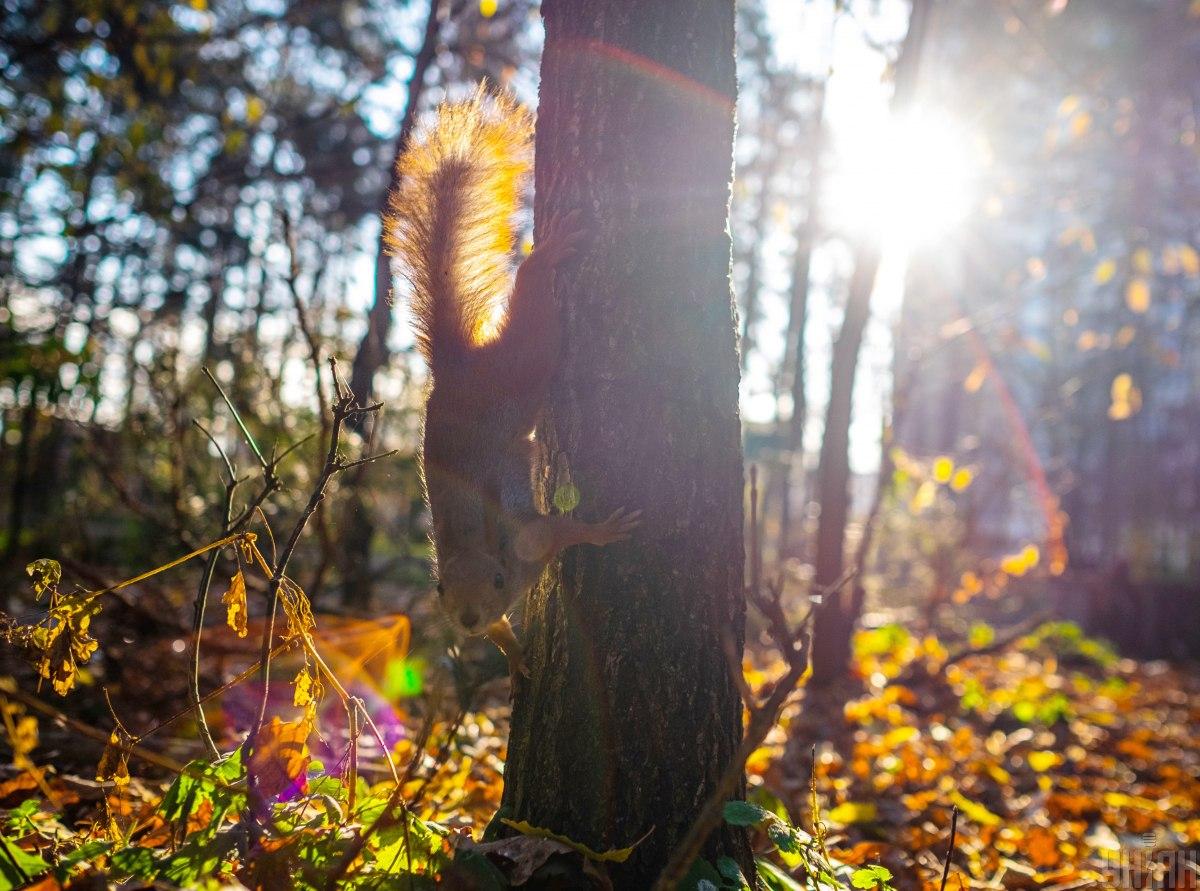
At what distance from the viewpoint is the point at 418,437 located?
295 centimetres

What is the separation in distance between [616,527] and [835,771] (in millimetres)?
2457

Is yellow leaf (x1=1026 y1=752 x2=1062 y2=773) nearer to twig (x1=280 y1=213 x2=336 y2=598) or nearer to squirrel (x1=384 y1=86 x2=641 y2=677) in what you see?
squirrel (x1=384 y1=86 x2=641 y2=677)

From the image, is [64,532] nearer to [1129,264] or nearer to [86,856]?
[86,856]

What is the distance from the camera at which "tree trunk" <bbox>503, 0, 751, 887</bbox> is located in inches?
67.7

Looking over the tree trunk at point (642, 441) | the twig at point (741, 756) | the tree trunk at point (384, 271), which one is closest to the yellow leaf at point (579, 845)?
the tree trunk at point (642, 441)

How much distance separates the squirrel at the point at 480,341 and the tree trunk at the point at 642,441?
0.45 ft

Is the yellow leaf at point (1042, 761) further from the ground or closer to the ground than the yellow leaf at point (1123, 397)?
closer to the ground

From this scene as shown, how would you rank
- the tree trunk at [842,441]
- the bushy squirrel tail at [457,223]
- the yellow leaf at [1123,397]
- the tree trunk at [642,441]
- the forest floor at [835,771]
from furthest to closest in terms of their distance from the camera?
the yellow leaf at [1123,397]
the tree trunk at [842,441]
the bushy squirrel tail at [457,223]
the tree trunk at [642,441]
the forest floor at [835,771]

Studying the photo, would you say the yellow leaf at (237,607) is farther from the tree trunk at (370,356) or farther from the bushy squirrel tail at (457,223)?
the bushy squirrel tail at (457,223)

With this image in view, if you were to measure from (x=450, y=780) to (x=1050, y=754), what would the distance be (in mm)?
3195

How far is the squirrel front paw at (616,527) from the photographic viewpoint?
178 centimetres

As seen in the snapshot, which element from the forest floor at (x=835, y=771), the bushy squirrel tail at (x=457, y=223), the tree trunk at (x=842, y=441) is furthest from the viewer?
the tree trunk at (x=842, y=441)

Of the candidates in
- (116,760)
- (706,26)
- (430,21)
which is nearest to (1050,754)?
(706,26)

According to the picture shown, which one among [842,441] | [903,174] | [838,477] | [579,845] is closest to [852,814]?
[579,845]
